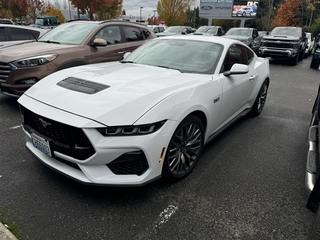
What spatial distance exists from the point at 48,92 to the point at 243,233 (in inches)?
91.3

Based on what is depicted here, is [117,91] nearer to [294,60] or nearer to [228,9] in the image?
[294,60]

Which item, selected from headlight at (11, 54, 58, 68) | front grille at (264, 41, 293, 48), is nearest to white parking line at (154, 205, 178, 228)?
headlight at (11, 54, 58, 68)

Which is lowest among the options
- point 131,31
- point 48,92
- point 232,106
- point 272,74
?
point 272,74

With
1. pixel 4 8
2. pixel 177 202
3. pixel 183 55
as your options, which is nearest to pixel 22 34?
pixel 183 55

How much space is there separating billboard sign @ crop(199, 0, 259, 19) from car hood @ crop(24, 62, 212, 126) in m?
36.4

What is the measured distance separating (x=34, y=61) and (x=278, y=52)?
11.9 meters

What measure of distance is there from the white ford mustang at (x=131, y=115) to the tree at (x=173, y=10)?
43619 mm

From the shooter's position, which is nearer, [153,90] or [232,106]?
[153,90]

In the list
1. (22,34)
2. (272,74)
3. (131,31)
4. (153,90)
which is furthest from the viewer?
(272,74)

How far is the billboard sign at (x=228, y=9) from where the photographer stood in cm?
3495

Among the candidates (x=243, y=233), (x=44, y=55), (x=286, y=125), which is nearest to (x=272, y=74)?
(x=286, y=125)

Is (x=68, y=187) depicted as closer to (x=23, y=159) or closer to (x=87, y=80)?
(x=23, y=159)

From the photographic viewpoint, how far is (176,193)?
9.09 feet

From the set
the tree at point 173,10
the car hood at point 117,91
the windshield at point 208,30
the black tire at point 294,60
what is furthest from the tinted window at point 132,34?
the tree at point 173,10
